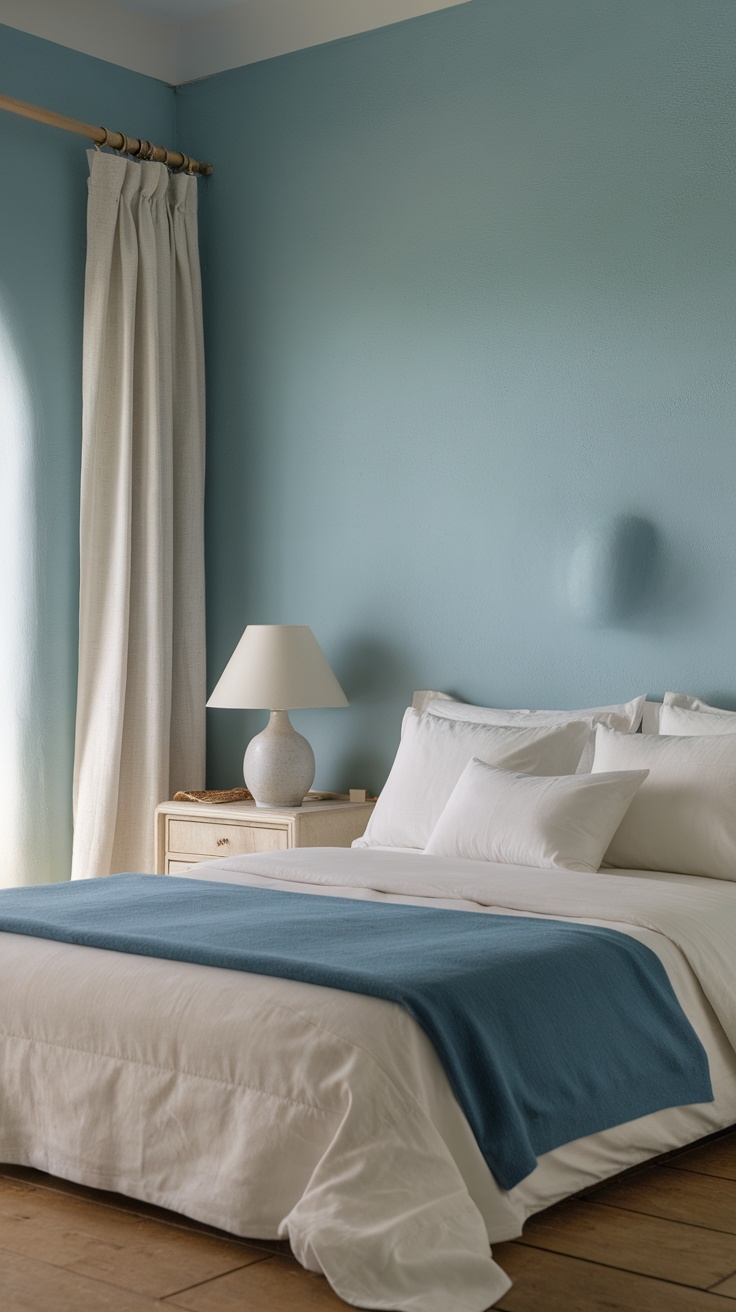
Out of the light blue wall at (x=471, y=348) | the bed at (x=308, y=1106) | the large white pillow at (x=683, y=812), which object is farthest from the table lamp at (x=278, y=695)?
the bed at (x=308, y=1106)

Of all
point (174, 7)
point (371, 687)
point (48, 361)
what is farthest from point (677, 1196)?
point (174, 7)

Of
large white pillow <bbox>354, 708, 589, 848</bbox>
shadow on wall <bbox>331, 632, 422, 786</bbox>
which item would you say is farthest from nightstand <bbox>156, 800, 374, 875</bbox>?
large white pillow <bbox>354, 708, 589, 848</bbox>

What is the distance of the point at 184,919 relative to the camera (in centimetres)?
301

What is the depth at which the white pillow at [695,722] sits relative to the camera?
3.79 m

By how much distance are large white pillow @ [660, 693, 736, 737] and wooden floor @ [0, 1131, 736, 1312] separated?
132cm

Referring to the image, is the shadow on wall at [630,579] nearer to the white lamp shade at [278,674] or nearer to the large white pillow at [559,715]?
the large white pillow at [559,715]

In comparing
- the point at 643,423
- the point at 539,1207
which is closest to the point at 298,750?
the point at 643,423

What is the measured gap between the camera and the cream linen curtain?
16.1 feet

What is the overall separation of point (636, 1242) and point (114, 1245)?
892mm

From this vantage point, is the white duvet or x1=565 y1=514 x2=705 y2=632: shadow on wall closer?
the white duvet

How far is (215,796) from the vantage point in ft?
16.0

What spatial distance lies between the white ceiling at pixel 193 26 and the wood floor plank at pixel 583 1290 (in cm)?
385

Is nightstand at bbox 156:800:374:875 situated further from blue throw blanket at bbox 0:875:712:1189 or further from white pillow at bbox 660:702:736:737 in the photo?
blue throw blanket at bbox 0:875:712:1189

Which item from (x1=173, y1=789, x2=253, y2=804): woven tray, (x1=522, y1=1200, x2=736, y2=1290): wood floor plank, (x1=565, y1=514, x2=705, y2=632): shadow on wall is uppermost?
(x1=565, y1=514, x2=705, y2=632): shadow on wall
